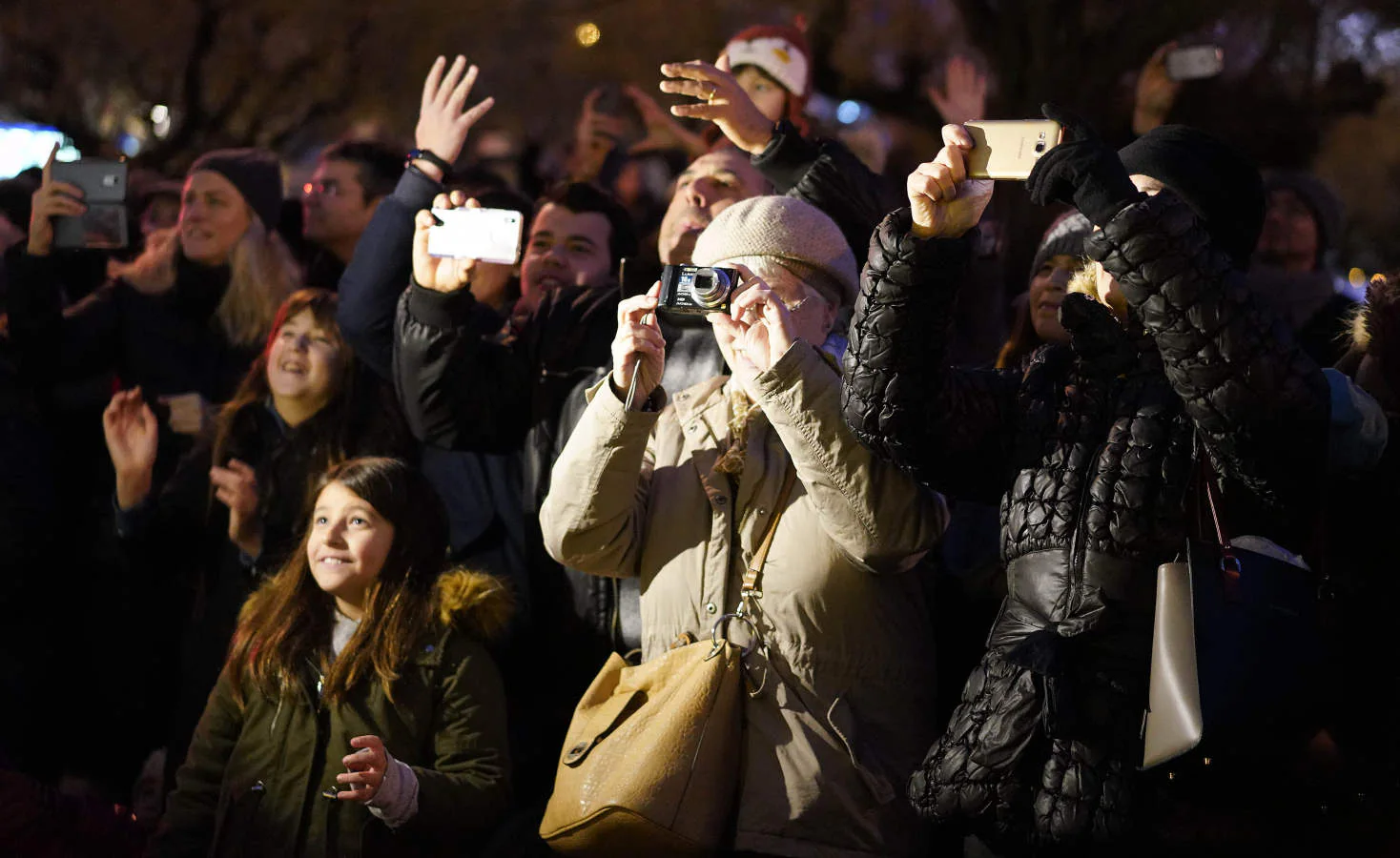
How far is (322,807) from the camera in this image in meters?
3.75

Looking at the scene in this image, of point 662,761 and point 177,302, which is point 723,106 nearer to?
point 662,761

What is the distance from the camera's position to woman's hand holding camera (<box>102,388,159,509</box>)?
201 inches

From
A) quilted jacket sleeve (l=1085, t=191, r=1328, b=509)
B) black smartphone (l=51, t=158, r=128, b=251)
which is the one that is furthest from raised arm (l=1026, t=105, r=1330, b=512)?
black smartphone (l=51, t=158, r=128, b=251)

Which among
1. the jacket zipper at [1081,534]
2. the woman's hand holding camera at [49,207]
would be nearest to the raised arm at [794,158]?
the jacket zipper at [1081,534]

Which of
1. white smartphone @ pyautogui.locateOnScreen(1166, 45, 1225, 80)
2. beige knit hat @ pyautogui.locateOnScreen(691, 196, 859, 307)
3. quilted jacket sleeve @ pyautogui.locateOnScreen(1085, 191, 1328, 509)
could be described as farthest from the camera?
white smartphone @ pyautogui.locateOnScreen(1166, 45, 1225, 80)

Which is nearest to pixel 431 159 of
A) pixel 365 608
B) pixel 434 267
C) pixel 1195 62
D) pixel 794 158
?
pixel 434 267

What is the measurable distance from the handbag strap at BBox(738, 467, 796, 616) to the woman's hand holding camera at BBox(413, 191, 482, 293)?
1.18 meters

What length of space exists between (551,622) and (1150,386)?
2.06m

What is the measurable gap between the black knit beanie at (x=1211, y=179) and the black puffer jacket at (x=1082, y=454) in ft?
0.70

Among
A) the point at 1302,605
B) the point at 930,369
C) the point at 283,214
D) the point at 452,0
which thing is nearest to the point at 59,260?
the point at 283,214

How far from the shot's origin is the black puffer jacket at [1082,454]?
252 centimetres

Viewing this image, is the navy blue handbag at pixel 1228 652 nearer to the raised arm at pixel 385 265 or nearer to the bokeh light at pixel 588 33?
the raised arm at pixel 385 265

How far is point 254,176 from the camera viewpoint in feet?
19.5

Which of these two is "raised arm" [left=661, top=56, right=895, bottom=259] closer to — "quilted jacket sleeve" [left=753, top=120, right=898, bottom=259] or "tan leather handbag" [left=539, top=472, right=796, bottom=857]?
"quilted jacket sleeve" [left=753, top=120, right=898, bottom=259]
